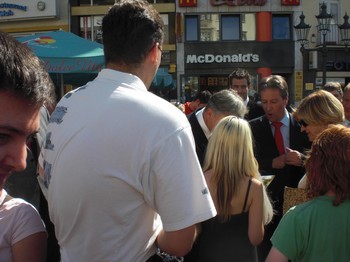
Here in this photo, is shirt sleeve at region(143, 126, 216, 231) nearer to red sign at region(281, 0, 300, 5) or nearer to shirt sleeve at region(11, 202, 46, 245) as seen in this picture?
shirt sleeve at region(11, 202, 46, 245)

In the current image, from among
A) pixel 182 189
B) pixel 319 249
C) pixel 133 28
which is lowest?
pixel 319 249

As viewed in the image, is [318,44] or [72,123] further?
[318,44]

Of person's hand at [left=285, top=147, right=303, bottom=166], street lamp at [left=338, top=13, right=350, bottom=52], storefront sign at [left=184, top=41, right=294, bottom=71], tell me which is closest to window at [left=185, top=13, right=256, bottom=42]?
storefront sign at [left=184, top=41, right=294, bottom=71]

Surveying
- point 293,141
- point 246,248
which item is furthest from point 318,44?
point 246,248

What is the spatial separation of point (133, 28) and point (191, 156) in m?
0.56

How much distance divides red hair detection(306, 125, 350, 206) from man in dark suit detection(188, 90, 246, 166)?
1.31m

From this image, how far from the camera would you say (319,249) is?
1.96 meters

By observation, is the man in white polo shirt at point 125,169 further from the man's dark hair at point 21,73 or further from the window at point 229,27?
the window at point 229,27

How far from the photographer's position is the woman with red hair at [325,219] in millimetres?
1961

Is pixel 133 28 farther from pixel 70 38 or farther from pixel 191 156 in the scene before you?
pixel 70 38

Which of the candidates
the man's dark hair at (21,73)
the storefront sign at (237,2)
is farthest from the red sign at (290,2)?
the man's dark hair at (21,73)

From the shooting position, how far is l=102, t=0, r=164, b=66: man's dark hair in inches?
68.5

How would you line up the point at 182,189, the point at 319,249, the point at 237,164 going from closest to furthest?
the point at 182,189
the point at 319,249
the point at 237,164

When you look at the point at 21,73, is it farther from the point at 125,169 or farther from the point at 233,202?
the point at 233,202
